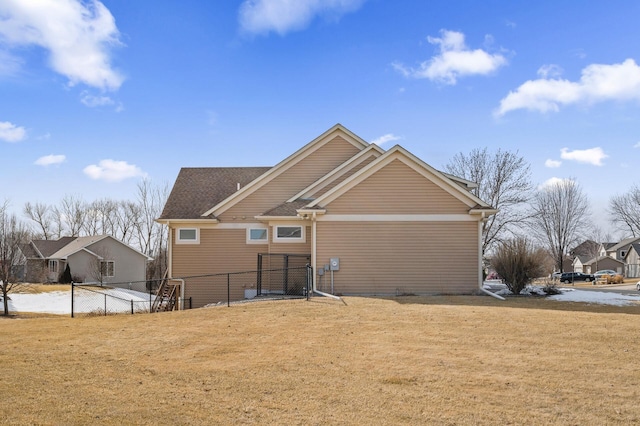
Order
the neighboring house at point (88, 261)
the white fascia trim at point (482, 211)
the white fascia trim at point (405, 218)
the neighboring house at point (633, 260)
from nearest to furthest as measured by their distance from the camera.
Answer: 1. the white fascia trim at point (482, 211)
2. the white fascia trim at point (405, 218)
3. the neighboring house at point (88, 261)
4. the neighboring house at point (633, 260)

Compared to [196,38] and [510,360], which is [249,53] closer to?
[196,38]

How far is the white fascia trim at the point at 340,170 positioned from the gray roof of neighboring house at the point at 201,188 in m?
4.41

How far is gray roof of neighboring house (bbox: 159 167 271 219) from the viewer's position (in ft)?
72.8

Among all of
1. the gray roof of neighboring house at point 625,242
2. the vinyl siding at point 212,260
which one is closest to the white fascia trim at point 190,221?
the vinyl siding at point 212,260

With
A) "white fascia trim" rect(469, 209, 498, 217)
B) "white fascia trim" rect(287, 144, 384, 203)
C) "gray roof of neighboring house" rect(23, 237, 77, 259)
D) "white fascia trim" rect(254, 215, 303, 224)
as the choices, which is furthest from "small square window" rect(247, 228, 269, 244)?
"gray roof of neighboring house" rect(23, 237, 77, 259)

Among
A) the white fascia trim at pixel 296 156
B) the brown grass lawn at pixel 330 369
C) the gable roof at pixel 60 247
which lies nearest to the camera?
the brown grass lawn at pixel 330 369

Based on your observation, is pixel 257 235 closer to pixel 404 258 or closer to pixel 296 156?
pixel 296 156

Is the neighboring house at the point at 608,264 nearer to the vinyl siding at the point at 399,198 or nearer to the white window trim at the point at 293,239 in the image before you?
the vinyl siding at the point at 399,198

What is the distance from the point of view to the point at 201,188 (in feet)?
80.3

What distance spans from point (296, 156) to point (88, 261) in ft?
109

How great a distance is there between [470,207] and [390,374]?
11552mm

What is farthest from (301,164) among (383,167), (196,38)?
(196,38)

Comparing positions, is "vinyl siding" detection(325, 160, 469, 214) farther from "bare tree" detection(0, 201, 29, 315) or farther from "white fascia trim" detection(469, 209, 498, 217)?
"bare tree" detection(0, 201, 29, 315)

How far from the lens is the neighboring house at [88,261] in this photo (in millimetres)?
46219
